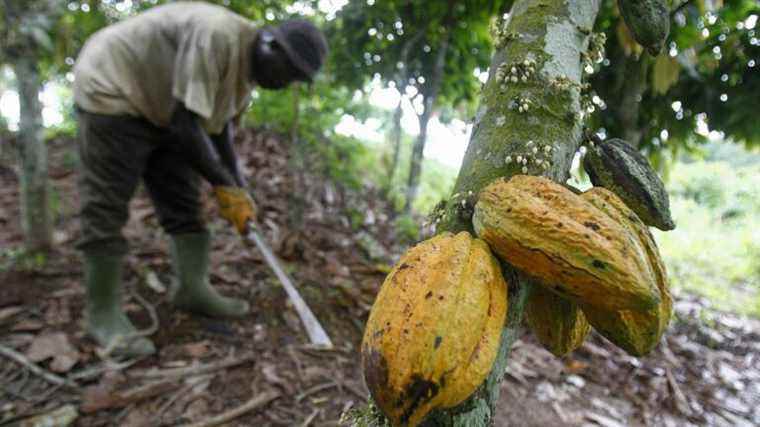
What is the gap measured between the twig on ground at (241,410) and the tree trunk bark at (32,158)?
1969mm

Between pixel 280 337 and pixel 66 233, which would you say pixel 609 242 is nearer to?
pixel 280 337

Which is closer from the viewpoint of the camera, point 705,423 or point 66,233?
Result: point 705,423

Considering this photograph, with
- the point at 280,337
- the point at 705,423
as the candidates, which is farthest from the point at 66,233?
the point at 705,423

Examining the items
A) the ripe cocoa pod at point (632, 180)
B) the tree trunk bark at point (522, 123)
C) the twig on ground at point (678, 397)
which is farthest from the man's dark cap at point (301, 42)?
the twig on ground at point (678, 397)

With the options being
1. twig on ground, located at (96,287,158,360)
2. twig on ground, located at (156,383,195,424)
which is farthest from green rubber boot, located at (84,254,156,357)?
twig on ground, located at (156,383,195,424)

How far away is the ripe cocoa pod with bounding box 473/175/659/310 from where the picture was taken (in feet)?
1.94

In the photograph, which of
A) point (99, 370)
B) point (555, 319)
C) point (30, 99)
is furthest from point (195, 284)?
point (555, 319)

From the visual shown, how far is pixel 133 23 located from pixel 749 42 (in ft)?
9.22

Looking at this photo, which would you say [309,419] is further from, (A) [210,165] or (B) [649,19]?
(B) [649,19]

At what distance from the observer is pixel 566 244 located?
60 cm

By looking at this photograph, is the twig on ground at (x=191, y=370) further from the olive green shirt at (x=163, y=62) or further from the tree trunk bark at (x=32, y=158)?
the tree trunk bark at (x=32, y=158)

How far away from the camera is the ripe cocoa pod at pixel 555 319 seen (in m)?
0.74

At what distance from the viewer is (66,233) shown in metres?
3.38

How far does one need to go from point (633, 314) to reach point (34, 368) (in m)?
2.26
